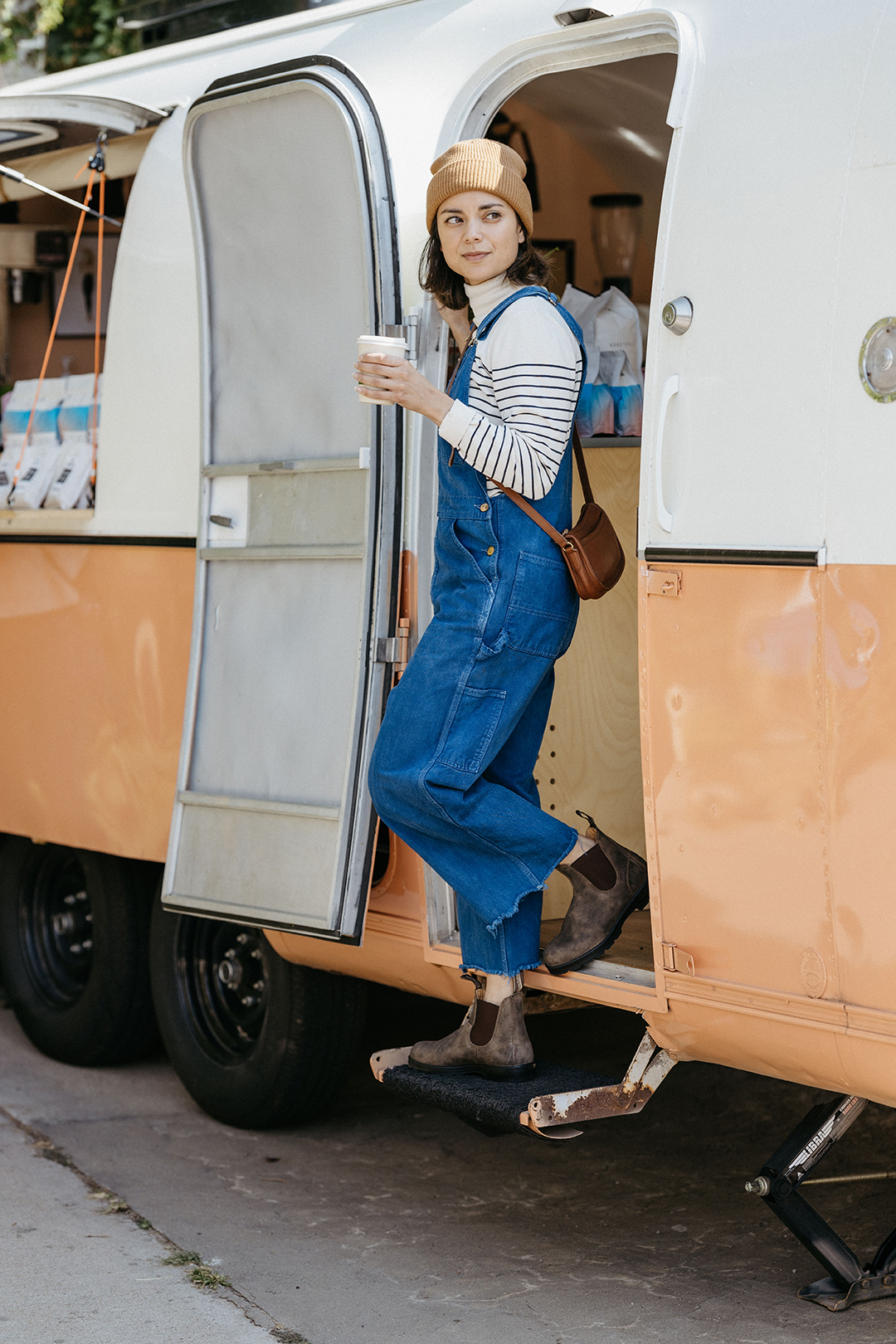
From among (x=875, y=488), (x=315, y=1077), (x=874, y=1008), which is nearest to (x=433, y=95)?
(x=875, y=488)

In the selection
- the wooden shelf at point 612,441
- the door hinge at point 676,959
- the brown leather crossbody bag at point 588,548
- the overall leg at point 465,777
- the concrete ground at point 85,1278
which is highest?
the wooden shelf at point 612,441

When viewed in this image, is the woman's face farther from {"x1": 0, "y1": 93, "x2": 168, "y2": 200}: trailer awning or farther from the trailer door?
{"x1": 0, "y1": 93, "x2": 168, "y2": 200}: trailer awning

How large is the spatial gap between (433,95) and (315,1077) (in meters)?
2.76

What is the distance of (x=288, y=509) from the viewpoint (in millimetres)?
4125

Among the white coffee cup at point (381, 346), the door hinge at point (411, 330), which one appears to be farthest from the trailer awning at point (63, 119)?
the white coffee cup at point (381, 346)

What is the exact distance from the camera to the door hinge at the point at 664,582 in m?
3.19

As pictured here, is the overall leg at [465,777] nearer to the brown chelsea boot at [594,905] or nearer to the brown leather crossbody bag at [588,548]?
the brown chelsea boot at [594,905]

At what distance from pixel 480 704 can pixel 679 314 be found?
93cm

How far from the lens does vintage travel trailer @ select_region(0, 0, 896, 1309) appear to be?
295cm

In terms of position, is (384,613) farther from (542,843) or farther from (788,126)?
(788,126)

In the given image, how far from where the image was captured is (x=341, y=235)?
12.7 feet

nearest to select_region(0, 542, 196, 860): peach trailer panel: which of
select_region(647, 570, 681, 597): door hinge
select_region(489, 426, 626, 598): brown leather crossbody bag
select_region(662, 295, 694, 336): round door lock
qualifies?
select_region(489, 426, 626, 598): brown leather crossbody bag

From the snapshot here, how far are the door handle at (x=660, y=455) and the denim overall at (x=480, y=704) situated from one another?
1.10 feet

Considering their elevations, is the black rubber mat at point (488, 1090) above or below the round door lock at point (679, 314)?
below
